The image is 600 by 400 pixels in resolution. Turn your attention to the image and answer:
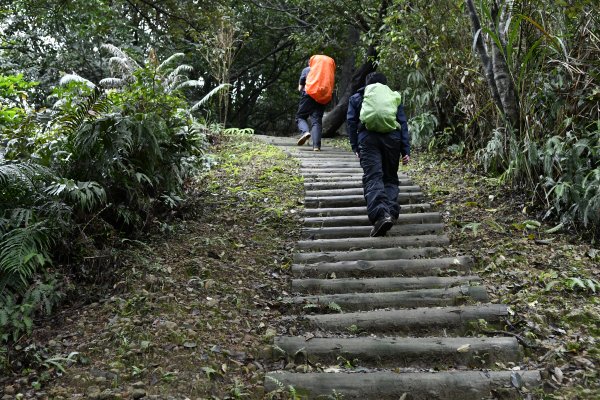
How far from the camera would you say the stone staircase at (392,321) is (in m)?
3.10

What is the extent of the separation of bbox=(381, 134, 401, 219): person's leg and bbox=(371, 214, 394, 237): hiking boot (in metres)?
0.18

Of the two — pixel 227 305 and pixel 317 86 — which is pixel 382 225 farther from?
pixel 317 86

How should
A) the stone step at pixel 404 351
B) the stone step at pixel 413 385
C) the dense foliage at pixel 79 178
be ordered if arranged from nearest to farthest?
the stone step at pixel 413 385 < the stone step at pixel 404 351 < the dense foliage at pixel 79 178

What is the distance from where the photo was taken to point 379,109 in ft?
17.2

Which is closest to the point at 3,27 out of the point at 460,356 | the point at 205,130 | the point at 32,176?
the point at 205,130

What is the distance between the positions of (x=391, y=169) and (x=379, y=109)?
75 cm

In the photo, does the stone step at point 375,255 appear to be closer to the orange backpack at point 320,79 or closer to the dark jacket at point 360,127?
the dark jacket at point 360,127

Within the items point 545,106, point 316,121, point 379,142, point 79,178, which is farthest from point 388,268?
point 316,121

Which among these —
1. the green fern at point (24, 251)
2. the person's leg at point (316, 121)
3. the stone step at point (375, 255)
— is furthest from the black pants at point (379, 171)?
the person's leg at point (316, 121)

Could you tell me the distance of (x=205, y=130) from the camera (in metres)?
10.4

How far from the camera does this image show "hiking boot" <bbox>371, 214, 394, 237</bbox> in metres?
5.17

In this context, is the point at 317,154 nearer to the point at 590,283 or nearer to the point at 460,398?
the point at 590,283

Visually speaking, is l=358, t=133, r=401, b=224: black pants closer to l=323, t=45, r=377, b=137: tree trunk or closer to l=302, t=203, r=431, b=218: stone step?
l=302, t=203, r=431, b=218: stone step

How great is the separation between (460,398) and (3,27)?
34.2 feet
